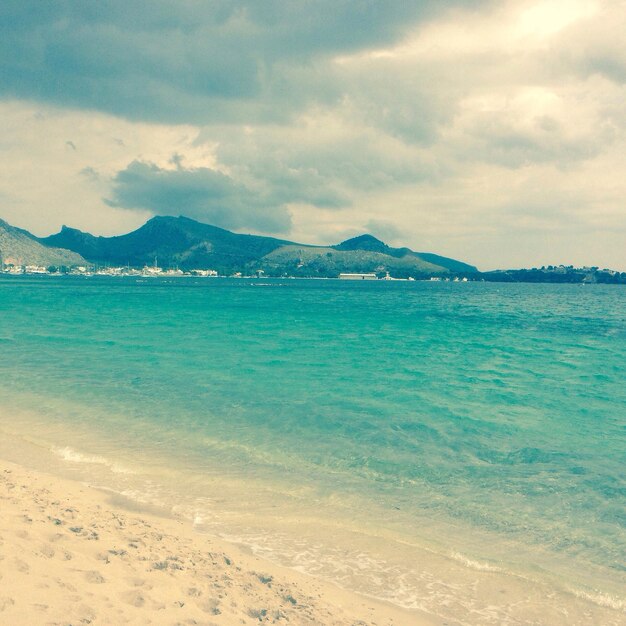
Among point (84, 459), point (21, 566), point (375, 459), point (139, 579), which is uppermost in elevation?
point (21, 566)

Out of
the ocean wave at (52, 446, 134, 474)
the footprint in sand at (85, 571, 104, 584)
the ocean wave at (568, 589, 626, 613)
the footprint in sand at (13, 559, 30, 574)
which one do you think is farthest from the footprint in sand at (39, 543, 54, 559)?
the ocean wave at (568, 589, 626, 613)

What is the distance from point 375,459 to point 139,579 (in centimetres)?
753

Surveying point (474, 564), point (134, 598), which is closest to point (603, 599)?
point (474, 564)

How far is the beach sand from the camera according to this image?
5.91 m

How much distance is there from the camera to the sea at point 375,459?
27.3ft

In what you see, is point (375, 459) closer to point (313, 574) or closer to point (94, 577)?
point (313, 574)

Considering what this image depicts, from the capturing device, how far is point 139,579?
6.80 meters

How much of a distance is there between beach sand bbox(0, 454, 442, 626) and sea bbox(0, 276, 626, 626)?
25.7 inches

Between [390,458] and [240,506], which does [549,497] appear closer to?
[390,458]

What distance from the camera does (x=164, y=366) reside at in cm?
2656

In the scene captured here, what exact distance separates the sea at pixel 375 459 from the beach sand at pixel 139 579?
653 mm

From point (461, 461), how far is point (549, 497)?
2.52 metres

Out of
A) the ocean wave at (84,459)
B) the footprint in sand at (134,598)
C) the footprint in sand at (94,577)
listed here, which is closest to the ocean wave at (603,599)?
the footprint in sand at (134,598)

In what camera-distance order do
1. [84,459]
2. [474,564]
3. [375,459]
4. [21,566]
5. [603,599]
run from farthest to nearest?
1. [375,459]
2. [84,459]
3. [474,564]
4. [603,599]
5. [21,566]
